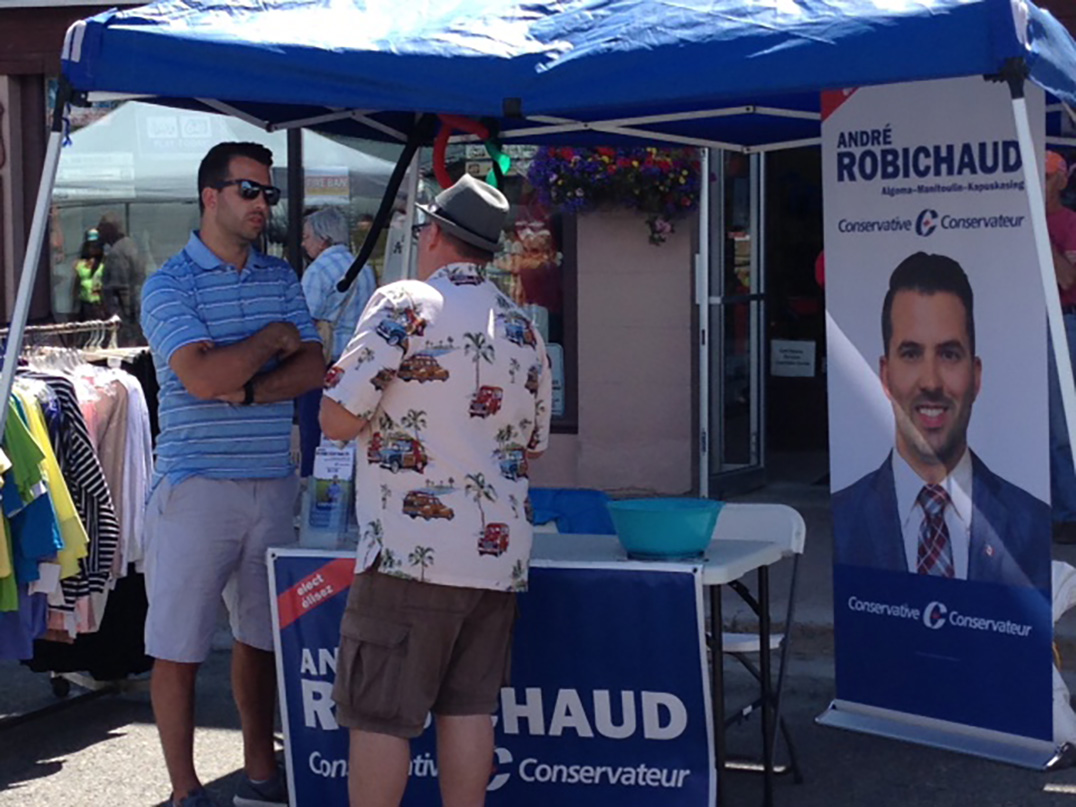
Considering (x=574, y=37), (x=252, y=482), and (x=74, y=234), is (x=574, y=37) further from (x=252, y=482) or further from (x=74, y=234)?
(x=74, y=234)

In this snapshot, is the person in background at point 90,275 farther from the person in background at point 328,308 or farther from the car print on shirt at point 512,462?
the car print on shirt at point 512,462

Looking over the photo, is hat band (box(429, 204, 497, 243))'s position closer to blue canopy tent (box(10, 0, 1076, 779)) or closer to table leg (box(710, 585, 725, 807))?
blue canopy tent (box(10, 0, 1076, 779))

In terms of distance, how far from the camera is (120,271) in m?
10.7

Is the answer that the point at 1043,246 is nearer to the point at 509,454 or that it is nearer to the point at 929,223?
the point at 929,223

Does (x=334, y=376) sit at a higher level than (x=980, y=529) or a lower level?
higher

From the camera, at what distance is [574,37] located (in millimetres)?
4379

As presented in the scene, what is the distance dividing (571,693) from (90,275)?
269 inches

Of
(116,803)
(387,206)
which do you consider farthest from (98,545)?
(387,206)

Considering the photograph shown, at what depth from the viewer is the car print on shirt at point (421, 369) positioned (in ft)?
13.3

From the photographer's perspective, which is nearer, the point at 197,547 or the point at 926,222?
the point at 197,547

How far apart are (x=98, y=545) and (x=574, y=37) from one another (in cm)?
252

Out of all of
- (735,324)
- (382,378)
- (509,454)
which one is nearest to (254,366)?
(382,378)

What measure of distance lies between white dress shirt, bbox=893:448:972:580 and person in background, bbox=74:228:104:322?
21.3ft

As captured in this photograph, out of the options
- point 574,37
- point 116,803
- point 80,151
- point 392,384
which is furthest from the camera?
point 80,151
